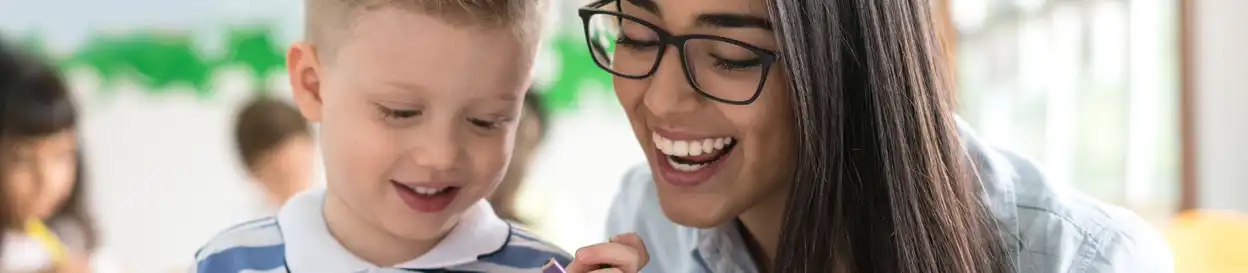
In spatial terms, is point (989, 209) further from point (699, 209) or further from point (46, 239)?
point (46, 239)

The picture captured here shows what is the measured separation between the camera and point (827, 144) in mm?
1023

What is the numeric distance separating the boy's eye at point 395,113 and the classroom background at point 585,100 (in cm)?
160

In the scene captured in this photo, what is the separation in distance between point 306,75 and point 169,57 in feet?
5.93

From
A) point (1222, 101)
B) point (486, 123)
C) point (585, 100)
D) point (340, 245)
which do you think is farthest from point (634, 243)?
point (1222, 101)

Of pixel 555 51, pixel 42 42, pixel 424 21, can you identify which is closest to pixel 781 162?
pixel 424 21

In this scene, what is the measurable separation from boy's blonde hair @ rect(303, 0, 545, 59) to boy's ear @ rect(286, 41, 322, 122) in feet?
0.04

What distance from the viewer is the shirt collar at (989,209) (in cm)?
113

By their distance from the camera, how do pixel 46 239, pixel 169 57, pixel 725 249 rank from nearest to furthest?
pixel 725 249, pixel 46 239, pixel 169 57

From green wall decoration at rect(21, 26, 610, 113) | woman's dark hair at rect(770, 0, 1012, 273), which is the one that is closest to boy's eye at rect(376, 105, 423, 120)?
woman's dark hair at rect(770, 0, 1012, 273)

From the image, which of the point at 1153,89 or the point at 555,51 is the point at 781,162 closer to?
the point at 555,51

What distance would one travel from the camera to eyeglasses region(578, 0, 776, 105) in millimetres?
1001

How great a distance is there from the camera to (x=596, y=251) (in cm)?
94

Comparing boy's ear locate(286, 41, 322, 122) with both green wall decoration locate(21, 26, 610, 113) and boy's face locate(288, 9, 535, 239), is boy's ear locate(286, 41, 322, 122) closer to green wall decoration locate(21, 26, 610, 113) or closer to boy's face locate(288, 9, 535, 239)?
boy's face locate(288, 9, 535, 239)

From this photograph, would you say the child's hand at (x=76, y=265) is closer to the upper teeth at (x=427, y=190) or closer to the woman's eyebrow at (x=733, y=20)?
the upper teeth at (x=427, y=190)
